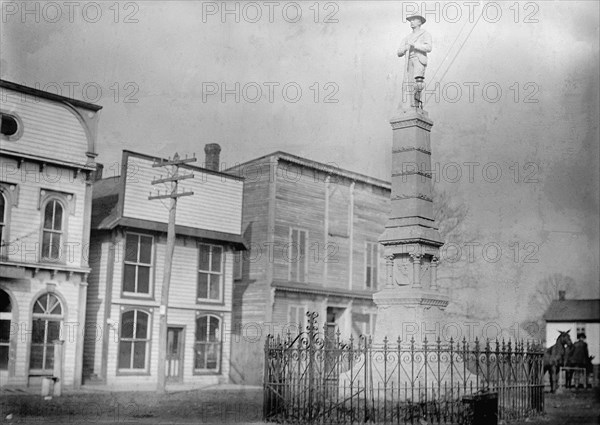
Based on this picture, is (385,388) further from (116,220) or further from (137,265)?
(137,265)

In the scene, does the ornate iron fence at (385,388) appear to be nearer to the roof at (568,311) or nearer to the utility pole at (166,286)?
the utility pole at (166,286)

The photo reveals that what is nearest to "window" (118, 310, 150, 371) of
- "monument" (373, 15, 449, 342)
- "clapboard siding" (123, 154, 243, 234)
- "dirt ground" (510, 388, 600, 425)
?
"clapboard siding" (123, 154, 243, 234)

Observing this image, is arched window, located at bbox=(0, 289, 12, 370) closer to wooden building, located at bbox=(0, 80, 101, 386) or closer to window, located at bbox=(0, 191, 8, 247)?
wooden building, located at bbox=(0, 80, 101, 386)

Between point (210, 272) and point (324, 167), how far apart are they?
6.03 metres

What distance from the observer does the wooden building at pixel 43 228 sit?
64.7ft

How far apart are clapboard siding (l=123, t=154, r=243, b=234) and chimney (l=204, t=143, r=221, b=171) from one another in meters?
1.65

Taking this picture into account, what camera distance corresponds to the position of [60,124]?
20.8m

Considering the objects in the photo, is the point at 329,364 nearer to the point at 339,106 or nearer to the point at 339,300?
the point at 339,106

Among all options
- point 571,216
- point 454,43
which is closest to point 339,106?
point 454,43

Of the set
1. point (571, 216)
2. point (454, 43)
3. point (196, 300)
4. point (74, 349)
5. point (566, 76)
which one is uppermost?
point (454, 43)

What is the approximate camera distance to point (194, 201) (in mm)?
24750

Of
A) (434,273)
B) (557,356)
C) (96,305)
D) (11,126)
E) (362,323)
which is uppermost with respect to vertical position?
(11,126)

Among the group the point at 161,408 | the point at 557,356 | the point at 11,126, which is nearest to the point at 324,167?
the point at 557,356

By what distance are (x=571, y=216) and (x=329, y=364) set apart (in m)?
6.74
